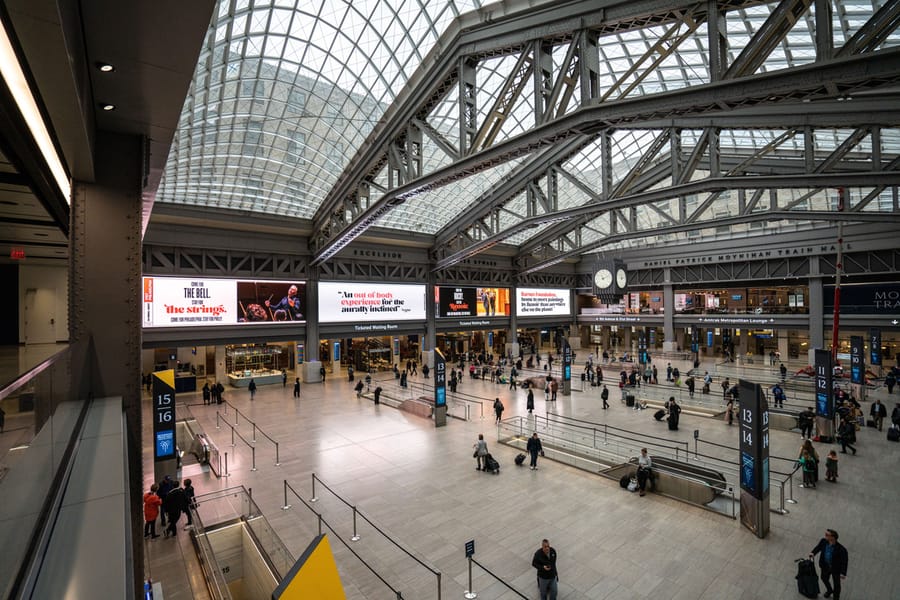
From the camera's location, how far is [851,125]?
13695 millimetres

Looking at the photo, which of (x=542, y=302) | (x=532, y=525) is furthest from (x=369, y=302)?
(x=532, y=525)

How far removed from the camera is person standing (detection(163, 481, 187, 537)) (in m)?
9.95

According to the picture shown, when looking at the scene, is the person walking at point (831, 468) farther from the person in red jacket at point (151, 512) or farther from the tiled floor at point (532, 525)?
the person in red jacket at point (151, 512)

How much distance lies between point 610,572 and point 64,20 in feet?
33.8

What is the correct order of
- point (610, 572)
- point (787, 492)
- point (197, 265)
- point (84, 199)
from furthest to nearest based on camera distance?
point (197, 265)
point (787, 492)
point (610, 572)
point (84, 199)

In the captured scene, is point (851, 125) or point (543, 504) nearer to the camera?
point (543, 504)

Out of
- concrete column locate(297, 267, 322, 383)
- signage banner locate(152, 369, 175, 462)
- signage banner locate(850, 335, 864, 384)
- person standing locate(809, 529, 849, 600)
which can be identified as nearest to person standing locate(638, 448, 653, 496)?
person standing locate(809, 529, 849, 600)

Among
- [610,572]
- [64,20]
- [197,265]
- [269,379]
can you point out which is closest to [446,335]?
[269,379]

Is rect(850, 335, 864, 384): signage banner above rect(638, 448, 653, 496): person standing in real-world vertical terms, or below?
above

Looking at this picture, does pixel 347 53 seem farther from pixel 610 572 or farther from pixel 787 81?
pixel 610 572

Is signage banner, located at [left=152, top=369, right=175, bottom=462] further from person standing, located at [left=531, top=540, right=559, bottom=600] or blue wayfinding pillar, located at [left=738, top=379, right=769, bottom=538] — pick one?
blue wayfinding pillar, located at [left=738, top=379, right=769, bottom=538]

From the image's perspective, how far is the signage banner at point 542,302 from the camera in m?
44.0

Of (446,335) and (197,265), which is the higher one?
(197,265)

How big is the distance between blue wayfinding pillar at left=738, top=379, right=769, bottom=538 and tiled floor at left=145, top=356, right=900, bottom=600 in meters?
0.34
